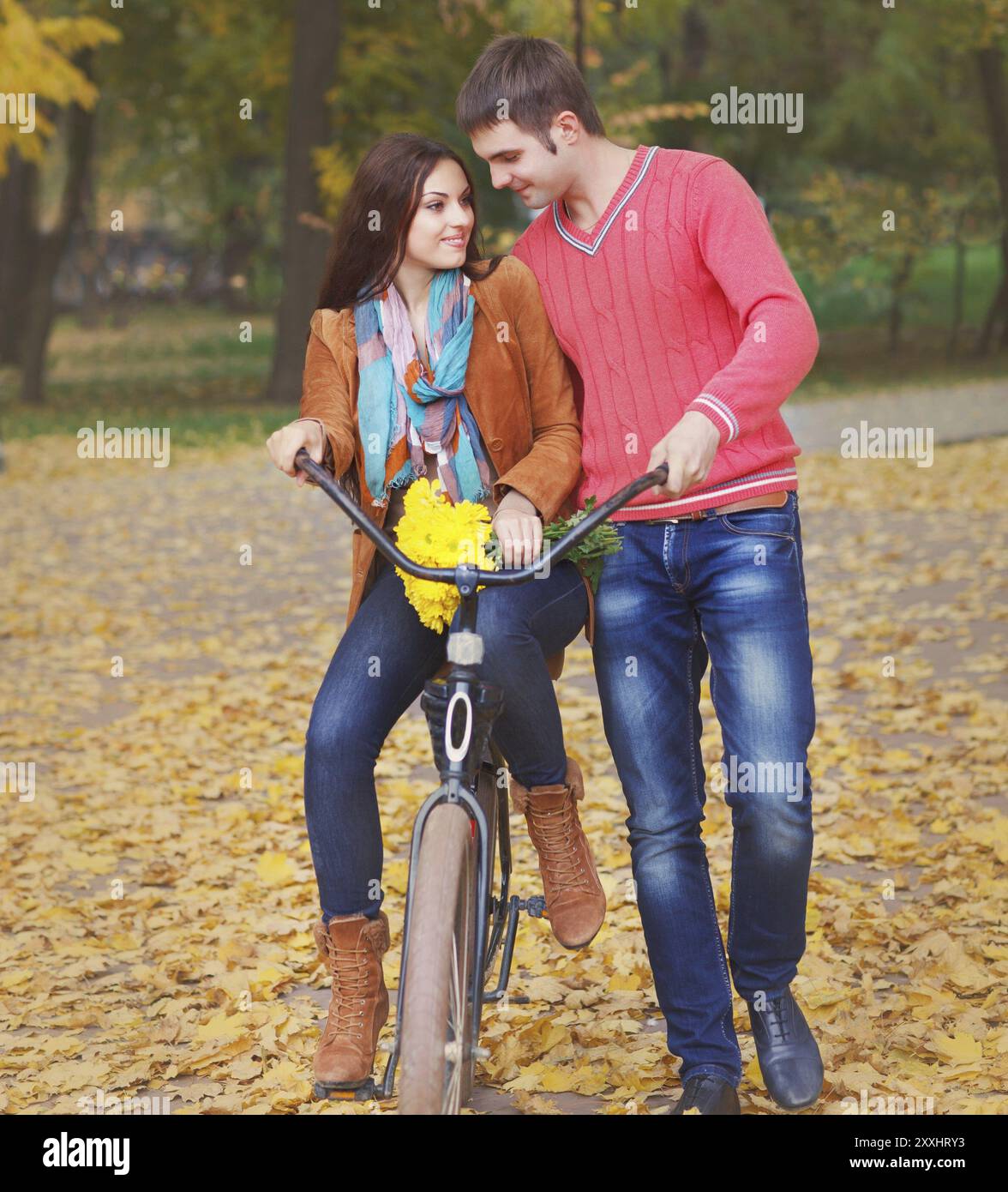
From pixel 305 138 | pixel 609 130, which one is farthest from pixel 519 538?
pixel 305 138

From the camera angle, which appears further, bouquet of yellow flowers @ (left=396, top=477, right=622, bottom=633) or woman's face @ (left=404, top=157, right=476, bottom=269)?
woman's face @ (left=404, top=157, right=476, bottom=269)

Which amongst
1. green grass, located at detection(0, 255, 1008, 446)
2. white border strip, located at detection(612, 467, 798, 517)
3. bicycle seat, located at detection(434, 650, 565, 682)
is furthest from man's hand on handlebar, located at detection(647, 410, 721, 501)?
green grass, located at detection(0, 255, 1008, 446)

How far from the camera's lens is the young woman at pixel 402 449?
3217 mm

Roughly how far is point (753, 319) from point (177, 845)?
138 inches

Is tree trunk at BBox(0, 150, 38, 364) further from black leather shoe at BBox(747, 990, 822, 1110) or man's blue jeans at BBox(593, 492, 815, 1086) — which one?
black leather shoe at BBox(747, 990, 822, 1110)

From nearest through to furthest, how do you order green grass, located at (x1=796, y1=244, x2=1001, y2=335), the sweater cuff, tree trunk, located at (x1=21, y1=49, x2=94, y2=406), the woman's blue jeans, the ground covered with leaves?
1. the sweater cuff
2. the woman's blue jeans
3. the ground covered with leaves
4. tree trunk, located at (x1=21, y1=49, x2=94, y2=406)
5. green grass, located at (x1=796, y1=244, x2=1001, y2=335)

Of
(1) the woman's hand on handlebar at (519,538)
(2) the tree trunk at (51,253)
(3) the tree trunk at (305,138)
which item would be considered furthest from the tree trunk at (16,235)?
(1) the woman's hand on handlebar at (519,538)

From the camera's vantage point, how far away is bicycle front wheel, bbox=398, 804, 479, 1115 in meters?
2.72

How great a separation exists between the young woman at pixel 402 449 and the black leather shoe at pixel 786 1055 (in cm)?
63

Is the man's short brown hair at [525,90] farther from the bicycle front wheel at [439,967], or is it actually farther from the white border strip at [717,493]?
the bicycle front wheel at [439,967]

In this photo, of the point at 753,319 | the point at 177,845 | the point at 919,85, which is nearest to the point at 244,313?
the point at 919,85

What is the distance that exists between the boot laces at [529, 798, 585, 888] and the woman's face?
1.13m

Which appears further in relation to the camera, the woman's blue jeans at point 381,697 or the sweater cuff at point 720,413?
the woman's blue jeans at point 381,697
